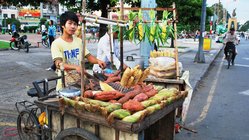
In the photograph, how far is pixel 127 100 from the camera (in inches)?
129

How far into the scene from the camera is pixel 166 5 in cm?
1354

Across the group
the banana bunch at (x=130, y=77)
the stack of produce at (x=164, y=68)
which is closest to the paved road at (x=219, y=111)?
the stack of produce at (x=164, y=68)

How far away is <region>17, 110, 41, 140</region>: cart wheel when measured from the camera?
3.85 meters

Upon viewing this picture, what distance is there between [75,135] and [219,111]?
4.36 meters

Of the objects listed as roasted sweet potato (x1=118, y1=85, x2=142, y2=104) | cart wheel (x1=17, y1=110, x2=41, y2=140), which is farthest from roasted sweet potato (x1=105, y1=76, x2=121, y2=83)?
cart wheel (x1=17, y1=110, x2=41, y2=140)

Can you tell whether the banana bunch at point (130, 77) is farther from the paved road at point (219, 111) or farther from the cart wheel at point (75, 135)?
the paved road at point (219, 111)

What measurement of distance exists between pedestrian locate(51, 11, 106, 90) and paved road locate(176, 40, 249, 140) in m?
2.25

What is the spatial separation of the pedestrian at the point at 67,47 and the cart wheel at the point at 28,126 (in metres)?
0.57

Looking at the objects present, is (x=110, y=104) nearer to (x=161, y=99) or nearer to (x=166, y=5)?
(x=161, y=99)

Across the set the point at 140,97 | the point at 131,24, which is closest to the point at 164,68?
the point at 131,24

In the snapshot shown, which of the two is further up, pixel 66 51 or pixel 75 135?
pixel 66 51

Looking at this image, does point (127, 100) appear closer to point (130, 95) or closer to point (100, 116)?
point (130, 95)

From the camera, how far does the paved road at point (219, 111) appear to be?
5156 millimetres

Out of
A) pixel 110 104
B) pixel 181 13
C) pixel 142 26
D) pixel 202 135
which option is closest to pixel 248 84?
pixel 202 135
